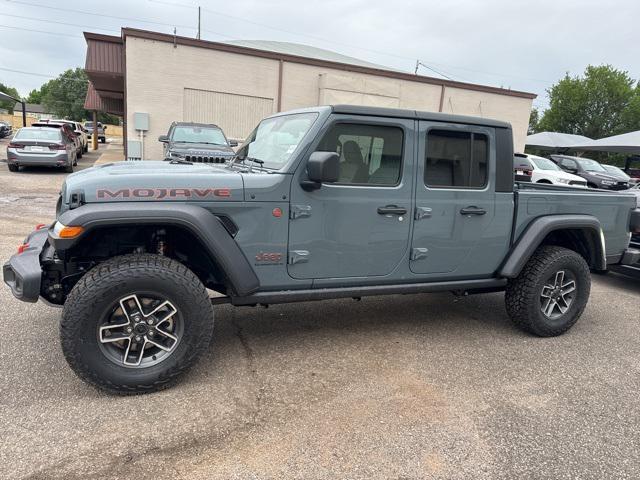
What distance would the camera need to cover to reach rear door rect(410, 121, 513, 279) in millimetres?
3752

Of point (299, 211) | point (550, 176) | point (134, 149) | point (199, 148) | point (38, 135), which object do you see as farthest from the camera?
point (134, 149)

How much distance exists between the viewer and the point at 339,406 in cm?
302

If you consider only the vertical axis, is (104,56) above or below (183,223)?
above

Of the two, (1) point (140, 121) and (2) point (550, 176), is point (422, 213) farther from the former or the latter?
(1) point (140, 121)

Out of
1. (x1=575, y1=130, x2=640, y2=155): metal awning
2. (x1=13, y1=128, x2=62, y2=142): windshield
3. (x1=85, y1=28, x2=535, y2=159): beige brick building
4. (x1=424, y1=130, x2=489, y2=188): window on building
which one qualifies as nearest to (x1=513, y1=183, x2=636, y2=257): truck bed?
(x1=424, y1=130, x2=489, y2=188): window on building

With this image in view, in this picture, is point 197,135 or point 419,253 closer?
point 419,253

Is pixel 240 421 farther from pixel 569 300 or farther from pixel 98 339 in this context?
pixel 569 300

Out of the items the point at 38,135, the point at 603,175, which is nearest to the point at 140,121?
the point at 38,135

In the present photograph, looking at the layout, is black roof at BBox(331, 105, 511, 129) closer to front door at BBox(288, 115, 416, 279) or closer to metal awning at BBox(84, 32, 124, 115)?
front door at BBox(288, 115, 416, 279)

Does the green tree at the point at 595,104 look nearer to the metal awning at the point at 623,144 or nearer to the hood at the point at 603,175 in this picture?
the metal awning at the point at 623,144

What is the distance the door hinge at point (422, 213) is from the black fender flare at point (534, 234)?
95 cm

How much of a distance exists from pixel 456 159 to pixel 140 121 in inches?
553

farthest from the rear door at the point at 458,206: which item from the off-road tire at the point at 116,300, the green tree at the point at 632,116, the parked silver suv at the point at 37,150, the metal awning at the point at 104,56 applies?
the green tree at the point at 632,116

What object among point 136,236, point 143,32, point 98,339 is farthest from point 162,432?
point 143,32
